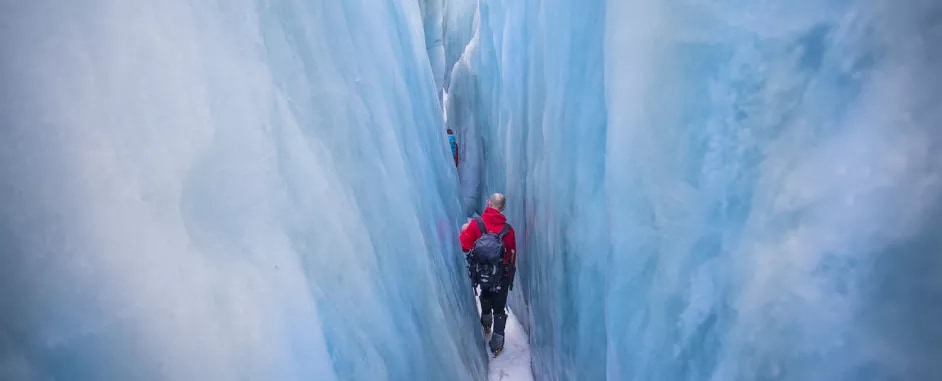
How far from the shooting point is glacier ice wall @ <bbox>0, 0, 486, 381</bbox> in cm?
91

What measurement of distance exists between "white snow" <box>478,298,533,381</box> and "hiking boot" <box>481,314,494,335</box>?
47mm

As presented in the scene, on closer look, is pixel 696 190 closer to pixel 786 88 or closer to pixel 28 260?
pixel 786 88

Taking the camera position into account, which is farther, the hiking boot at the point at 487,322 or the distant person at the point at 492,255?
the hiking boot at the point at 487,322

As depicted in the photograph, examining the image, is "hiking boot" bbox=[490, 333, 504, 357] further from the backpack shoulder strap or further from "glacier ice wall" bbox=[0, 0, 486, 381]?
"glacier ice wall" bbox=[0, 0, 486, 381]

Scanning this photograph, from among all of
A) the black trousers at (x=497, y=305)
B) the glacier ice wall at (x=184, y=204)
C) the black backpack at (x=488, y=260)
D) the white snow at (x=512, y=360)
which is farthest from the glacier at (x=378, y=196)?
the white snow at (x=512, y=360)

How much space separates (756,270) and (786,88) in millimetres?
462

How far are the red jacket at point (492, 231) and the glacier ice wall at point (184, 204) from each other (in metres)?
1.26

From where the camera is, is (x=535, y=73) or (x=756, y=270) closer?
(x=756, y=270)

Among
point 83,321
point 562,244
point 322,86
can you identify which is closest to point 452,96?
point 562,244

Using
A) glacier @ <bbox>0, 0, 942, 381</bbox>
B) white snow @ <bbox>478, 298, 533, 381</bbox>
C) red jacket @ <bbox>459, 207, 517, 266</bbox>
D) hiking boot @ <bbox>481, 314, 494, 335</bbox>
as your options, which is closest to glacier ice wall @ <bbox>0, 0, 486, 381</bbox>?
glacier @ <bbox>0, 0, 942, 381</bbox>

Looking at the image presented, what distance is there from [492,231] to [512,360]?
3.61 feet

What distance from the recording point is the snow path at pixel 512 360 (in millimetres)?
3514

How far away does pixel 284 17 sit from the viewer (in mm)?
1850

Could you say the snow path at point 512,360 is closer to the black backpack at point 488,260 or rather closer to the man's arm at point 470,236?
the black backpack at point 488,260
